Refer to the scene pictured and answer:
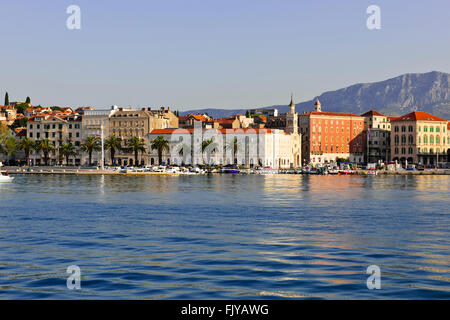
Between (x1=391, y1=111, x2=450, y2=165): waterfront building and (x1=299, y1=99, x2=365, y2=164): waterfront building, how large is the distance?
10.4 meters

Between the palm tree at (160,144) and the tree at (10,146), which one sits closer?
the palm tree at (160,144)

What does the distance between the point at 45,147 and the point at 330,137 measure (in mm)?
72848

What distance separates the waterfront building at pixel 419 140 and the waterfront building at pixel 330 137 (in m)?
10.4

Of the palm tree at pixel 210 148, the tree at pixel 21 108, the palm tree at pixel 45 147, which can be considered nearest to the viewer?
the palm tree at pixel 45 147

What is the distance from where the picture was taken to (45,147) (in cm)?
13625

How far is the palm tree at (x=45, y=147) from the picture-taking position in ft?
448

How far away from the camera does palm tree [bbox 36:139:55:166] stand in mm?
136500

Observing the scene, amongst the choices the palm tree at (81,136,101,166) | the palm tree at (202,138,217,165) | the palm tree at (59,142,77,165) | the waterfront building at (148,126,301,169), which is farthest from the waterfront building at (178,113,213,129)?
the palm tree at (59,142,77,165)

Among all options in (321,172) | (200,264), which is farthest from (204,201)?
(321,172)

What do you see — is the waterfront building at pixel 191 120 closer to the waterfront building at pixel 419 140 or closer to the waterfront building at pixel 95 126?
the waterfront building at pixel 95 126

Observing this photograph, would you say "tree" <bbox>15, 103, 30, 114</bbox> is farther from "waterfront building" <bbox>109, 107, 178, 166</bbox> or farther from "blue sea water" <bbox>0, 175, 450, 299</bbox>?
"blue sea water" <bbox>0, 175, 450, 299</bbox>

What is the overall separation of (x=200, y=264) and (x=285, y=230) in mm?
9766

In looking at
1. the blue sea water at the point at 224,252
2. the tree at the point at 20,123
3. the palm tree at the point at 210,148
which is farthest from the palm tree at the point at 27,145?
the blue sea water at the point at 224,252
